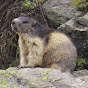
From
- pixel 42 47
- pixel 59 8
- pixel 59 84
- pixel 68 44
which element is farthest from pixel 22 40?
pixel 59 8

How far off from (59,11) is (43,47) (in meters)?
3.40

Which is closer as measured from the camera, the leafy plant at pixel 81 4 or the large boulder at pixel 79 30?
the large boulder at pixel 79 30

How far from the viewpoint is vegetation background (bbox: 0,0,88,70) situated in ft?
27.8

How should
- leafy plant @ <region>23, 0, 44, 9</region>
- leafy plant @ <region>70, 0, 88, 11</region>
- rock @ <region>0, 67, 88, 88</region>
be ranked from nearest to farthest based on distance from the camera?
rock @ <region>0, 67, 88, 88</region> → leafy plant @ <region>70, 0, 88, 11</region> → leafy plant @ <region>23, 0, 44, 9</region>

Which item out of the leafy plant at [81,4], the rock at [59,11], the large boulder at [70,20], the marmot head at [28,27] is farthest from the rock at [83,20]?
the marmot head at [28,27]

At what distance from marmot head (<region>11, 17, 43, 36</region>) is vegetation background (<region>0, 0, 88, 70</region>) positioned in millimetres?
2459

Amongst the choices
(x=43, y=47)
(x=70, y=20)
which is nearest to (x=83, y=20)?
(x=70, y=20)

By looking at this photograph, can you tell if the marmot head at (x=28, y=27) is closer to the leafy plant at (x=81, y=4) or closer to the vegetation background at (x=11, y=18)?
the vegetation background at (x=11, y=18)

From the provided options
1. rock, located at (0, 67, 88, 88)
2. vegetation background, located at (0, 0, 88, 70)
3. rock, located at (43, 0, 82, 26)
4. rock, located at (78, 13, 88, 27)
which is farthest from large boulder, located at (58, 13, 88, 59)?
rock, located at (0, 67, 88, 88)

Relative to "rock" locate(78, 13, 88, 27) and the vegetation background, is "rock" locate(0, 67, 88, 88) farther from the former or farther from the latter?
the vegetation background

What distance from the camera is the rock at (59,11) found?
27.5 ft

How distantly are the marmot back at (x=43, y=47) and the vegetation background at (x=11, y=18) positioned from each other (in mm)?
2516

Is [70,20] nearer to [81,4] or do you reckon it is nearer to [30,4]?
[81,4]

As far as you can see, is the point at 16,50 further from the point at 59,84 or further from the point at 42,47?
the point at 59,84
